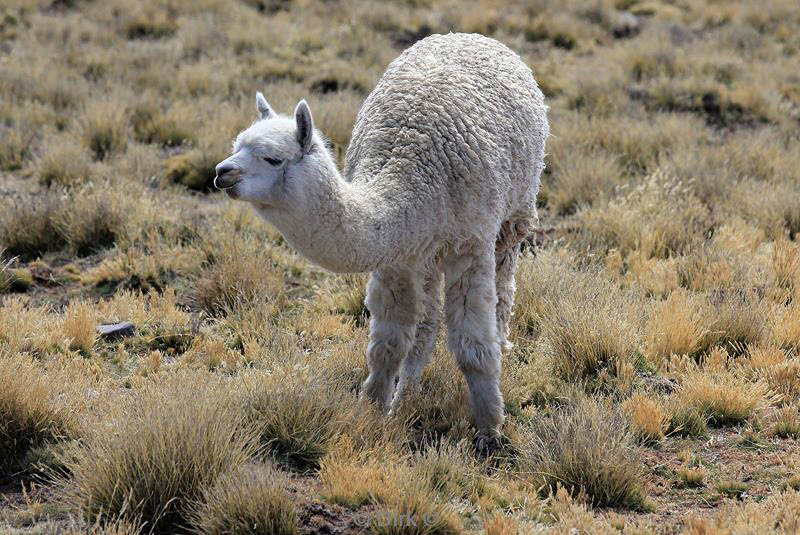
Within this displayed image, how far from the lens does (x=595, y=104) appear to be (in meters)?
13.1

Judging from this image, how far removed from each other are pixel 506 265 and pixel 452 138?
142cm

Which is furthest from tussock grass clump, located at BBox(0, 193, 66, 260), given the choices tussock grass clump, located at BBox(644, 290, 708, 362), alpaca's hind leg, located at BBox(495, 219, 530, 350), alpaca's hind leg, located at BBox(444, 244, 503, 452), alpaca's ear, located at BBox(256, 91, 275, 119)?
tussock grass clump, located at BBox(644, 290, 708, 362)

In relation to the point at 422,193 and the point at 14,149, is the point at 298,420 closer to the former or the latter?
the point at 422,193

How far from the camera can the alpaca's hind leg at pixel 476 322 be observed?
5559 mm

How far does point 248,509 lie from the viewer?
443 centimetres

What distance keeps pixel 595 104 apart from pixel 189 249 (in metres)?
6.62

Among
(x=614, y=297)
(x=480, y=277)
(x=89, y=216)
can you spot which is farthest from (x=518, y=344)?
(x=89, y=216)

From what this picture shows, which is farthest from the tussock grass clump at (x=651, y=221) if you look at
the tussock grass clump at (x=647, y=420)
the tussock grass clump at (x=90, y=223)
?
the tussock grass clump at (x=90, y=223)

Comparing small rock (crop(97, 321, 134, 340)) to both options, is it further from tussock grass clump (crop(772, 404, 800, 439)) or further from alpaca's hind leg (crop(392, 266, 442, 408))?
tussock grass clump (crop(772, 404, 800, 439))

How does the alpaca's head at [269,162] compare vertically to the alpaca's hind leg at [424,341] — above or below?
above

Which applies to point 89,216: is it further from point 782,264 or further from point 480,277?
point 782,264

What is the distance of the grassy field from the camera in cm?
477

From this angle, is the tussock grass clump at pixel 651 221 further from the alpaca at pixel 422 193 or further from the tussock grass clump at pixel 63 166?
the tussock grass clump at pixel 63 166

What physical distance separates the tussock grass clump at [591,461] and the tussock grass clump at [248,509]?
4.51 ft
